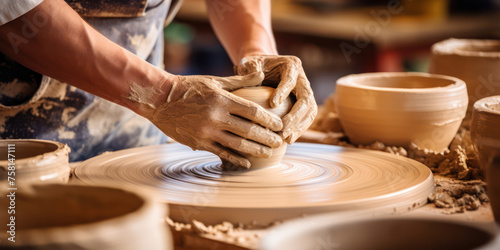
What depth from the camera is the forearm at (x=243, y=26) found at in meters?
2.47

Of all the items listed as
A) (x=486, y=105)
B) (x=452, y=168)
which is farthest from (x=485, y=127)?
(x=452, y=168)

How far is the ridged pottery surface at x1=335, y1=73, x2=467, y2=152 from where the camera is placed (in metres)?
2.20

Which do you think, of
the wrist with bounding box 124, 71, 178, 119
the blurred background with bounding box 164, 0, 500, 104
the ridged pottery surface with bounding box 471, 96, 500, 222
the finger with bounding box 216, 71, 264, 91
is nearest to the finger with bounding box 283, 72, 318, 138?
the finger with bounding box 216, 71, 264, 91

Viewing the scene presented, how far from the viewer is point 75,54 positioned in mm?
1719

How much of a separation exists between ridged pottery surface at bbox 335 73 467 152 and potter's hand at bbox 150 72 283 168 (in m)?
0.68

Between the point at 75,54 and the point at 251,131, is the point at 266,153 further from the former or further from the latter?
the point at 75,54

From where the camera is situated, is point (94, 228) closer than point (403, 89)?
Yes

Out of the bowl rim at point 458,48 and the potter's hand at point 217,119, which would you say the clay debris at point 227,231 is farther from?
the bowl rim at point 458,48

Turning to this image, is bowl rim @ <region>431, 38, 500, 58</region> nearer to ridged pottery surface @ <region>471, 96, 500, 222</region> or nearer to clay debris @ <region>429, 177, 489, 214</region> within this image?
ridged pottery surface @ <region>471, 96, 500, 222</region>

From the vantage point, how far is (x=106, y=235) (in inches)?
29.9

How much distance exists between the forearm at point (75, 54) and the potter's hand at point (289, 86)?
1.25ft

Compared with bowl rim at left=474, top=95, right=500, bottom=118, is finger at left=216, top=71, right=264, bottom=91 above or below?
above

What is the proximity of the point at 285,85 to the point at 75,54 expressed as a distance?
2.37 feet

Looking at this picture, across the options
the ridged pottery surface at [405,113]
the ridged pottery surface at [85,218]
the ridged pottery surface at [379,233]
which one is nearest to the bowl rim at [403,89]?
the ridged pottery surface at [405,113]
